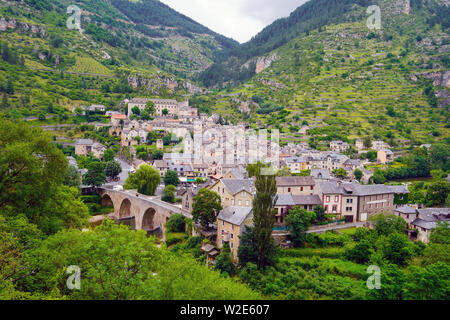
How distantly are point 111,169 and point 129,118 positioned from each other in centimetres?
4270

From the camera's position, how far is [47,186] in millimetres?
22031

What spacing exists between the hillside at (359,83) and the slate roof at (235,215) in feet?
212

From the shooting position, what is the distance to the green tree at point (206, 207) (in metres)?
35.5

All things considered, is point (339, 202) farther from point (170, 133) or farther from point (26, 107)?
point (26, 107)

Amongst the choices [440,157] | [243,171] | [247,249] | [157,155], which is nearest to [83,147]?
[157,155]

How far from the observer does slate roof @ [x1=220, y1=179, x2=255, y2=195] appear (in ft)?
123

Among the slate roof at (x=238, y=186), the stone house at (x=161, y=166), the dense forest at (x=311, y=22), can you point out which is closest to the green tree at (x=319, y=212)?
the slate roof at (x=238, y=186)

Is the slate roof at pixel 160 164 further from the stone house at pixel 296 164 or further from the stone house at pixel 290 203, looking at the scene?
the stone house at pixel 290 203

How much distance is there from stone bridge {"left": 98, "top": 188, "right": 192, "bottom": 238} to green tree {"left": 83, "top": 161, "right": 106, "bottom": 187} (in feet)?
6.45

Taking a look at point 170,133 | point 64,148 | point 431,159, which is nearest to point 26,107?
point 64,148

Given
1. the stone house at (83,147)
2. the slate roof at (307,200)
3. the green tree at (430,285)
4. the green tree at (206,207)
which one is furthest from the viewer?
the stone house at (83,147)

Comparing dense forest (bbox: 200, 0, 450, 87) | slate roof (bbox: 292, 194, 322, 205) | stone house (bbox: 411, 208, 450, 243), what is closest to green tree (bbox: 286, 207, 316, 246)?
slate roof (bbox: 292, 194, 322, 205)

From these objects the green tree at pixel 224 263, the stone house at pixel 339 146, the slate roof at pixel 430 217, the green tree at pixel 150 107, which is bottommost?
the green tree at pixel 224 263

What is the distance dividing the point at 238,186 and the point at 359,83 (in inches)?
4351
